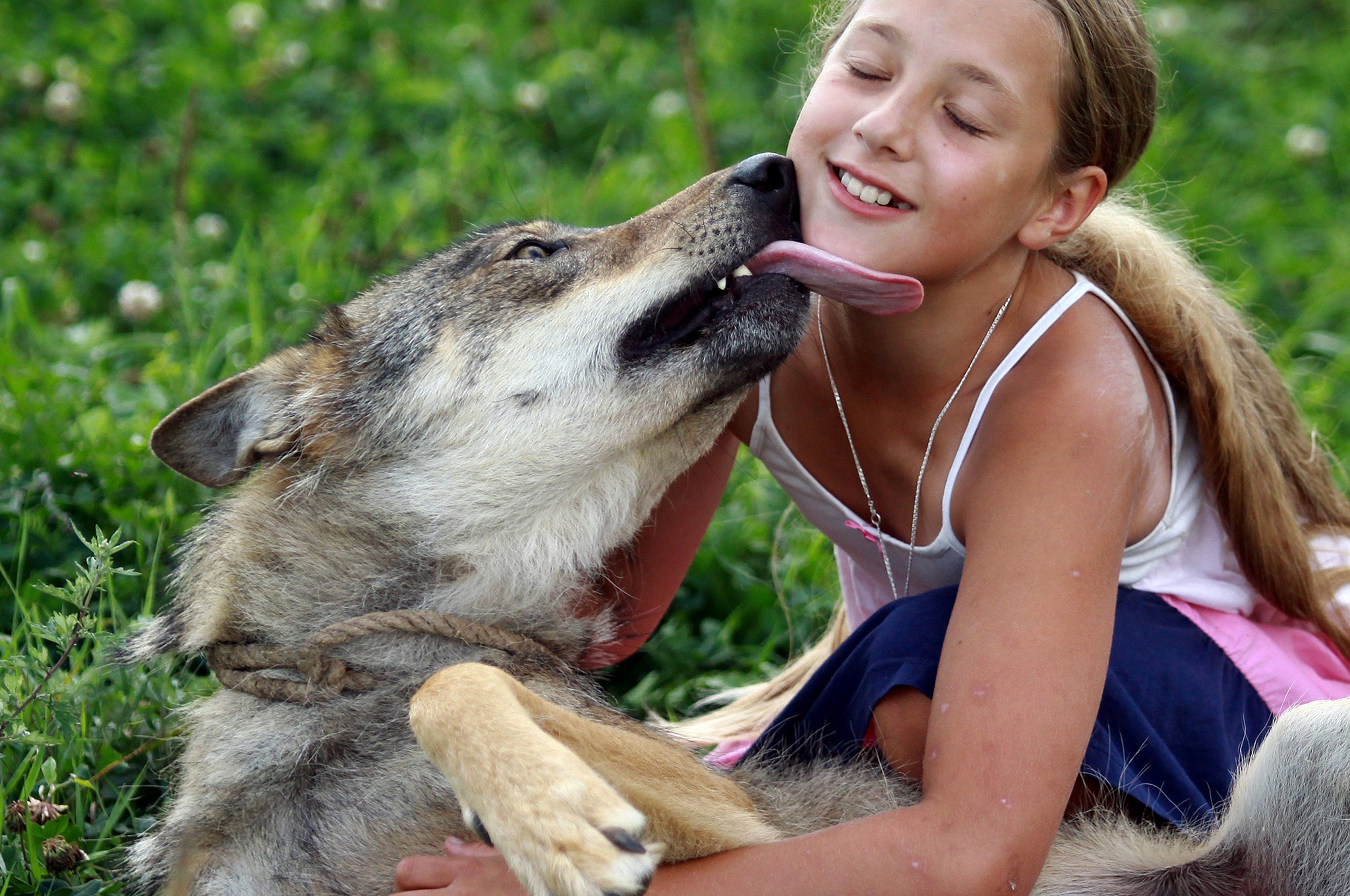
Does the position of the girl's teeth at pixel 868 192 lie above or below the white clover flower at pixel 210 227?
above

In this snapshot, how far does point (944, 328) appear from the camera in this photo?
109 inches

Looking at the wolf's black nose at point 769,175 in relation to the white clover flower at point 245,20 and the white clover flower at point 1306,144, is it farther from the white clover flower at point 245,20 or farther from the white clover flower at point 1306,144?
the white clover flower at point 1306,144

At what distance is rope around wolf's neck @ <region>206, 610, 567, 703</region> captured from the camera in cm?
259

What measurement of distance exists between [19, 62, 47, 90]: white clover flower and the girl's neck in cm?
420

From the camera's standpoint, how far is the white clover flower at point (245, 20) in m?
5.78

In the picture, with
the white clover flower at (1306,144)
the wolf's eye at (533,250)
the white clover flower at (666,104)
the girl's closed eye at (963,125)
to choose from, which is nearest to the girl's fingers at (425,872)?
the wolf's eye at (533,250)

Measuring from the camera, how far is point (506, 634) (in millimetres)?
2676

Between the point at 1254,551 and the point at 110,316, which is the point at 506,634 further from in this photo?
the point at 110,316

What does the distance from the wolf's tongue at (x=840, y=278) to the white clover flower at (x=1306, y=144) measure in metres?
4.31

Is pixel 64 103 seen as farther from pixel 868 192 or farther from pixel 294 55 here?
pixel 868 192

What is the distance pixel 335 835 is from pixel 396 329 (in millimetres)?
1173

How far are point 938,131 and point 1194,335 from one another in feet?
2.73

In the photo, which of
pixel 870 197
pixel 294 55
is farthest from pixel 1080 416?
pixel 294 55

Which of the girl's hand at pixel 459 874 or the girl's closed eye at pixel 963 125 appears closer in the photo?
the girl's hand at pixel 459 874
